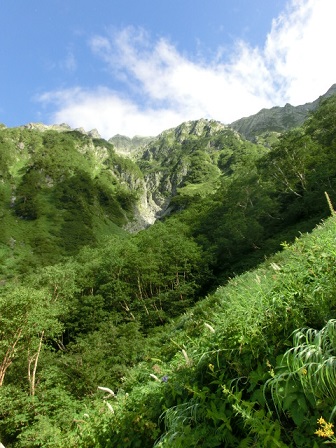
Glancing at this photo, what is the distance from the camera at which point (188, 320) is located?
16516mm

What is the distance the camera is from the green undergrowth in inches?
97.7

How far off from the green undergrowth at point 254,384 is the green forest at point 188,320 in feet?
0.07

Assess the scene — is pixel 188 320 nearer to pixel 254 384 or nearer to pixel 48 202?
pixel 254 384

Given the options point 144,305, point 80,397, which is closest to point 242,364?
point 80,397

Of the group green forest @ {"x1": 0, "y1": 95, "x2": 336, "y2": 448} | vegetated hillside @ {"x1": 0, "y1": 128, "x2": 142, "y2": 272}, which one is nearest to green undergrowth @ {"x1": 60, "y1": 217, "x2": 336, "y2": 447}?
green forest @ {"x1": 0, "y1": 95, "x2": 336, "y2": 448}

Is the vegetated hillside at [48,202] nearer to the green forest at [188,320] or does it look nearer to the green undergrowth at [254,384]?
the green forest at [188,320]

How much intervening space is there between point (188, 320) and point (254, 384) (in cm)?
1413

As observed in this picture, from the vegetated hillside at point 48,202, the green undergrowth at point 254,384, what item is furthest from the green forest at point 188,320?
the vegetated hillside at point 48,202

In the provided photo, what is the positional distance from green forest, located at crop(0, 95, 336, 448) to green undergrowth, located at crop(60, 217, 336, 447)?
0.02 metres

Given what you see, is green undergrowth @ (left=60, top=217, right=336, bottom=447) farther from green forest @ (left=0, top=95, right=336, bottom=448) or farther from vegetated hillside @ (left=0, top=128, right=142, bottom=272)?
vegetated hillside @ (left=0, top=128, right=142, bottom=272)

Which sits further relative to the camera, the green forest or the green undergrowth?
the green forest

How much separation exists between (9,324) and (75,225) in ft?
379

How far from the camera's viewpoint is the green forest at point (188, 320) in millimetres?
2898

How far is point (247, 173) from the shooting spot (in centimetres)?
5953
